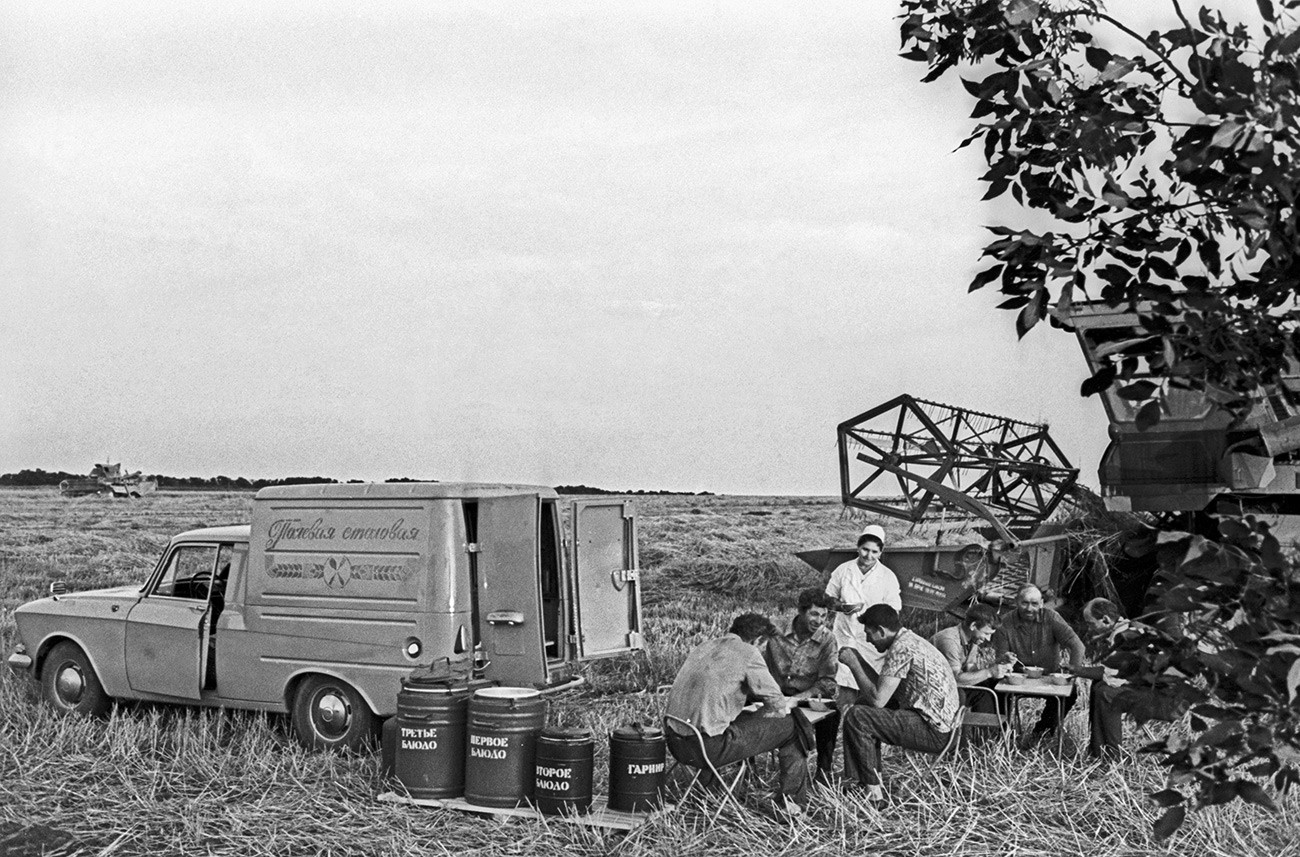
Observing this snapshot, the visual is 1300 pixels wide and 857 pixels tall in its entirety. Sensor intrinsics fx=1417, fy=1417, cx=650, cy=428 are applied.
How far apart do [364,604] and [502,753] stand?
8.90 ft

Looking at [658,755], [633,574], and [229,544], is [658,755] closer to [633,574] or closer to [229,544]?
[633,574]

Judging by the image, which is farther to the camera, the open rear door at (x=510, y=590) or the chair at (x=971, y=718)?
the open rear door at (x=510, y=590)

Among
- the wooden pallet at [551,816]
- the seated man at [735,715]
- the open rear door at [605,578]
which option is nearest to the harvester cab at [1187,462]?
the seated man at [735,715]

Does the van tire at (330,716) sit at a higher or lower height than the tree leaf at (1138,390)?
lower

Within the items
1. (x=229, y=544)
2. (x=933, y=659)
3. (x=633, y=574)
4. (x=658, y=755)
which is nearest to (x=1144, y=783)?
(x=933, y=659)

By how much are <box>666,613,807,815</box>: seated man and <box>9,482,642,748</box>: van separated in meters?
2.44

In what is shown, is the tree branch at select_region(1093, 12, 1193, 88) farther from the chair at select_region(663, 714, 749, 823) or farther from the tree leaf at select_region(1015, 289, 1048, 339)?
the chair at select_region(663, 714, 749, 823)

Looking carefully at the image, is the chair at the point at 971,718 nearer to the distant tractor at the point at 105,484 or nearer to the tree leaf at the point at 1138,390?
the tree leaf at the point at 1138,390

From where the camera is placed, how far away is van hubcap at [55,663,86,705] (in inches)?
458

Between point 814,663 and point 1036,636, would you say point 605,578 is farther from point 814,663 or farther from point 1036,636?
point 1036,636

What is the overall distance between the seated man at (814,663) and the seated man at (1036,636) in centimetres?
152

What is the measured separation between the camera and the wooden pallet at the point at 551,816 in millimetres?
7434

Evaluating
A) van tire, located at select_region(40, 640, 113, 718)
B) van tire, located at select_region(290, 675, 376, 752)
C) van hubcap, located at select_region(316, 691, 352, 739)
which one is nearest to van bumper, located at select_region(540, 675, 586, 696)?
van tire, located at select_region(290, 675, 376, 752)

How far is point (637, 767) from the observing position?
7590 mm
